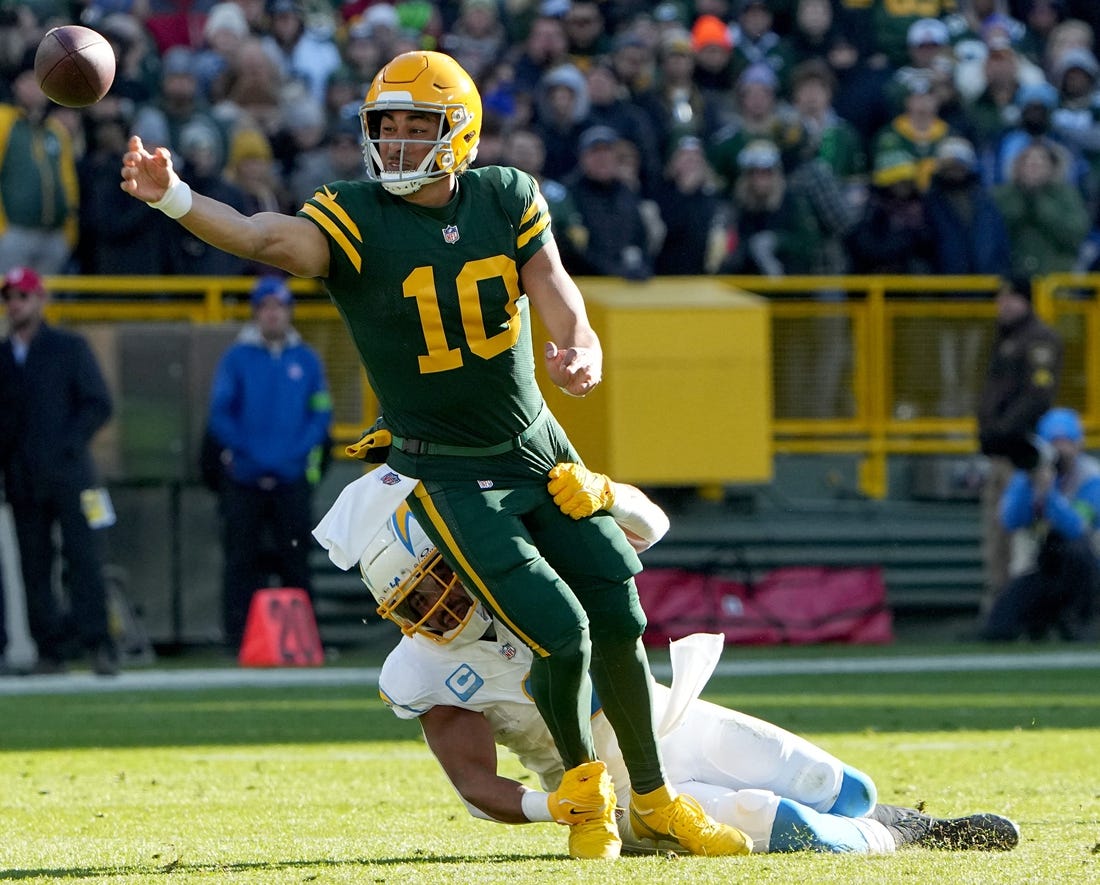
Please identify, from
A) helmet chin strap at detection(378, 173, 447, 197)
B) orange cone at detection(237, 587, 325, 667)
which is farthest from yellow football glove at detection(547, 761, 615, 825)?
orange cone at detection(237, 587, 325, 667)

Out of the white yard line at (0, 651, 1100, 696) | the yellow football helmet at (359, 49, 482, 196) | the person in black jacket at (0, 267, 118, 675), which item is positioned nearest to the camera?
the yellow football helmet at (359, 49, 482, 196)

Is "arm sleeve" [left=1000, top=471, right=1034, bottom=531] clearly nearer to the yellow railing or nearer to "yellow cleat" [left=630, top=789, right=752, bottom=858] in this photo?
the yellow railing

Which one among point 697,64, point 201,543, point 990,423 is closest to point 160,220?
point 201,543

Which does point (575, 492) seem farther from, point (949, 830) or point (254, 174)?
point (254, 174)

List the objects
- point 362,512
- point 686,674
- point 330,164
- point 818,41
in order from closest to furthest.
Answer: point 362,512 → point 686,674 → point 330,164 → point 818,41

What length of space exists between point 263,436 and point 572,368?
25.3ft

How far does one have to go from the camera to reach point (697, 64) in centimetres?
1617

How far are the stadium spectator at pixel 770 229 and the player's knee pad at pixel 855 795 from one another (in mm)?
9077

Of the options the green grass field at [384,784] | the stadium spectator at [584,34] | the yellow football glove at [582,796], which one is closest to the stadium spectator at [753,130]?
the stadium spectator at [584,34]

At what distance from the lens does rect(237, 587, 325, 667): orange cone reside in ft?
40.3

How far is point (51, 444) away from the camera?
12.0 m

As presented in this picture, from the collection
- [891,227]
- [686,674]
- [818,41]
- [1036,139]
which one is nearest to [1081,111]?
[1036,139]

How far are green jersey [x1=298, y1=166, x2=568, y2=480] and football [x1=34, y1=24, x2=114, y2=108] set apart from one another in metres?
0.77

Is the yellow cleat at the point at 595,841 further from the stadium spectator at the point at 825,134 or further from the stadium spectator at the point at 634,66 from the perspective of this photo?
the stadium spectator at the point at 634,66
